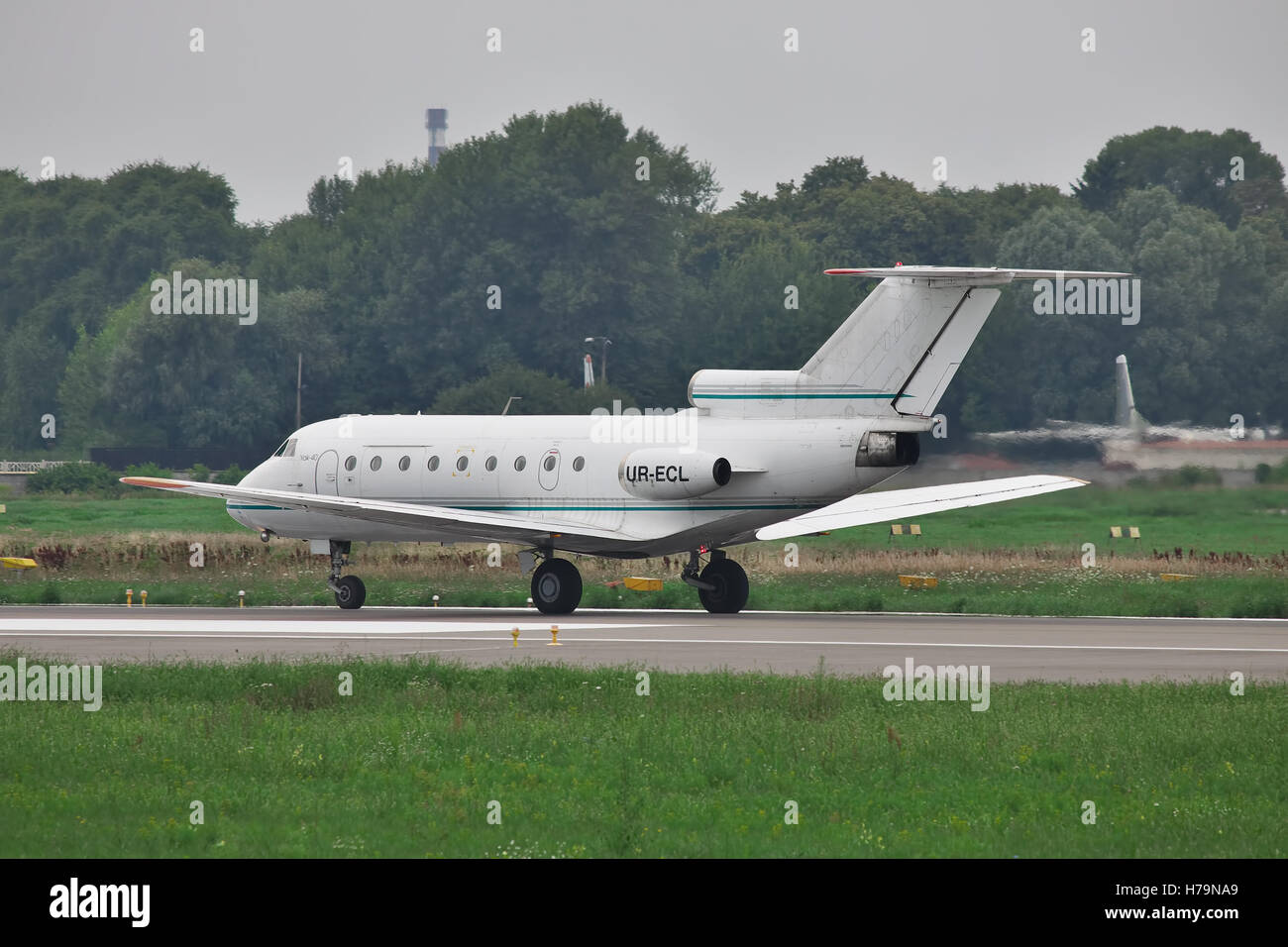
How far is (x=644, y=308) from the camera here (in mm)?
82188

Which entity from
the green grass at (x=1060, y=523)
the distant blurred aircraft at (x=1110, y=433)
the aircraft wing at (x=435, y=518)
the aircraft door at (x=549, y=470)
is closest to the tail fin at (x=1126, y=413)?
the distant blurred aircraft at (x=1110, y=433)

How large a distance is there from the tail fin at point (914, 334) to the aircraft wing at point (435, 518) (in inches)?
210

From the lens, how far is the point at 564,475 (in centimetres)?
3350

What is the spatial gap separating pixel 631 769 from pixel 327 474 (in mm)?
22211

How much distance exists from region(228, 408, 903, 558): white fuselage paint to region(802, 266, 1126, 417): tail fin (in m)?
0.76

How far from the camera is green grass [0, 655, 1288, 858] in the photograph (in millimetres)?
12773

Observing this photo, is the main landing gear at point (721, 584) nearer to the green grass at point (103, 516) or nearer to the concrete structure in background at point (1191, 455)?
the concrete structure in background at point (1191, 455)

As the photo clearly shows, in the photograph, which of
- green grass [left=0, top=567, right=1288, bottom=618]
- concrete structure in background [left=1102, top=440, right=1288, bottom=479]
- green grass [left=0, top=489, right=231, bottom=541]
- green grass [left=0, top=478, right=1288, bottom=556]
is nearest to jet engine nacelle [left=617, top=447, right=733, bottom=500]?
green grass [left=0, top=567, right=1288, bottom=618]

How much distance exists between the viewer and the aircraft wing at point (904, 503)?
102 ft

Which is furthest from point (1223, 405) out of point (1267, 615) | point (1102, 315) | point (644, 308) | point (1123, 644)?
point (1123, 644)

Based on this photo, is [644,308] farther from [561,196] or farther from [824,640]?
[824,640]

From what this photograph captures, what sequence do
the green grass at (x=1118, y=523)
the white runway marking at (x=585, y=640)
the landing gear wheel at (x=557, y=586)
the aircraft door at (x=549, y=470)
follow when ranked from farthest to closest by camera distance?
the green grass at (x=1118, y=523), the aircraft door at (x=549, y=470), the landing gear wheel at (x=557, y=586), the white runway marking at (x=585, y=640)

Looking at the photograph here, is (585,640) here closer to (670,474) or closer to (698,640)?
(698,640)

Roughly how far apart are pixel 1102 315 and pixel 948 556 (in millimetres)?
33422
